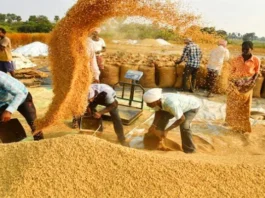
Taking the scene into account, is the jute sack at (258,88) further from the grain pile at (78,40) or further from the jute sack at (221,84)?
the grain pile at (78,40)

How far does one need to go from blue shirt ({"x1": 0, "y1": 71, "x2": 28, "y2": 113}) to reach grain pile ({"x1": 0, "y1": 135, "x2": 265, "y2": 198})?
0.99m

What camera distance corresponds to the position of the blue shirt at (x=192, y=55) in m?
7.33

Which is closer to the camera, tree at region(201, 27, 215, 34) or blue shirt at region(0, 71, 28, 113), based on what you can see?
blue shirt at region(0, 71, 28, 113)

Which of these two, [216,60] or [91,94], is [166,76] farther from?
[91,94]

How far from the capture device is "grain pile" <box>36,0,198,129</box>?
347 cm

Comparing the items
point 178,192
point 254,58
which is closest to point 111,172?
point 178,192

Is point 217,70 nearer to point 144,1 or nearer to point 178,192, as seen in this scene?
point 144,1

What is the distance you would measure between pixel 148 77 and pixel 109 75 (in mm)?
958

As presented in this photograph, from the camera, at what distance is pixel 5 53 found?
674 cm

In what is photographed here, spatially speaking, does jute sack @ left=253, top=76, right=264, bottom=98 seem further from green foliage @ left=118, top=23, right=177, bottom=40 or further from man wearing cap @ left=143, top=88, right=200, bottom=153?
man wearing cap @ left=143, top=88, right=200, bottom=153

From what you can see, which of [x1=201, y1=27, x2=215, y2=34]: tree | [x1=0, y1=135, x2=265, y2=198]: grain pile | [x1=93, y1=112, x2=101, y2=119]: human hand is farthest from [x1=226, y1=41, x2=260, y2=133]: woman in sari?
[x1=0, y1=135, x2=265, y2=198]: grain pile

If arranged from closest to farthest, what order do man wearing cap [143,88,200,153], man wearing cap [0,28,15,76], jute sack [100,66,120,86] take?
1. man wearing cap [143,88,200,153]
2. man wearing cap [0,28,15,76]
3. jute sack [100,66,120,86]

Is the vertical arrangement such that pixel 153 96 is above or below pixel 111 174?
above

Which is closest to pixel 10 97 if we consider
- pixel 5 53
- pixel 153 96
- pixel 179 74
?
pixel 153 96
